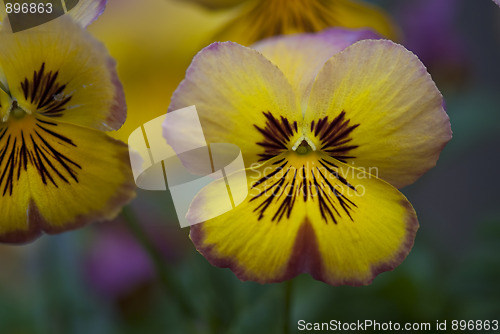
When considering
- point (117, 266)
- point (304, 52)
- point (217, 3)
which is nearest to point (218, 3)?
point (217, 3)

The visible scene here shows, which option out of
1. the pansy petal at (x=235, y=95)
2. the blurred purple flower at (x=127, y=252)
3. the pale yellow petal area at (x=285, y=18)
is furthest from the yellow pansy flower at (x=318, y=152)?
the blurred purple flower at (x=127, y=252)

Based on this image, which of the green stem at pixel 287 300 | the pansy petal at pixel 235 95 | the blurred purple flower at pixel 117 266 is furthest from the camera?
the blurred purple flower at pixel 117 266

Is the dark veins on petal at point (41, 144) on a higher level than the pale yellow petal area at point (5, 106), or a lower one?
lower

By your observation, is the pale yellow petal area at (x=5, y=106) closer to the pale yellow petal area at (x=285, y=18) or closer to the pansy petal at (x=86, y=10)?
the pansy petal at (x=86, y=10)

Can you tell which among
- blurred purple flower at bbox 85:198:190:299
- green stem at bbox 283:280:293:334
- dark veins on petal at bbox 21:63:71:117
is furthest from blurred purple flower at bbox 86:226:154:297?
dark veins on petal at bbox 21:63:71:117

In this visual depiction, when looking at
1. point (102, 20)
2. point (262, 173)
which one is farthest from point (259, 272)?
point (102, 20)

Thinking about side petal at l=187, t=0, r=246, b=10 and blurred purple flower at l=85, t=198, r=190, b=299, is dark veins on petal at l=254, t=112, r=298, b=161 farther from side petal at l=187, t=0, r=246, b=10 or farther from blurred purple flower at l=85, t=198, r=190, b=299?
blurred purple flower at l=85, t=198, r=190, b=299

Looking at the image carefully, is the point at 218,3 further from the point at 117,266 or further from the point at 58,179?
the point at 117,266
